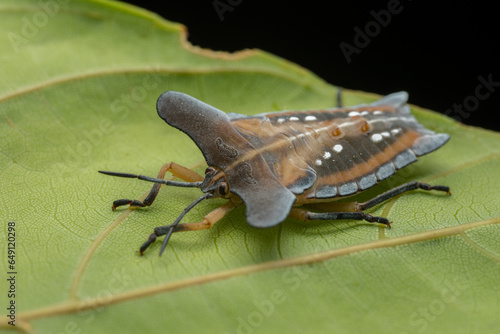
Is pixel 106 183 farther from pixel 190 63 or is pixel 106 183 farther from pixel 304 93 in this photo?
pixel 304 93

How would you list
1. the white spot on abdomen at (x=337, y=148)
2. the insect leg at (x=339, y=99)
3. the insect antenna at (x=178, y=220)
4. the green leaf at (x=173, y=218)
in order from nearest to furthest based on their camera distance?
the green leaf at (x=173, y=218) → the insect antenna at (x=178, y=220) → the white spot on abdomen at (x=337, y=148) → the insect leg at (x=339, y=99)

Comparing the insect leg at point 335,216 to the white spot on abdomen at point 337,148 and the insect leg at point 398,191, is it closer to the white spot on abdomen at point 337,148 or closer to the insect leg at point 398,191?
A: the insect leg at point 398,191

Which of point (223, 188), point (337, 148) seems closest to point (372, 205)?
point (337, 148)

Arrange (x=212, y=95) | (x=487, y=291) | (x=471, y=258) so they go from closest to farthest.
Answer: (x=487, y=291) → (x=471, y=258) → (x=212, y=95)

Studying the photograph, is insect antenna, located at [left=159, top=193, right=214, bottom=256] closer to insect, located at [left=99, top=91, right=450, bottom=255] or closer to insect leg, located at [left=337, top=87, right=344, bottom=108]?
insect, located at [left=99, top=91, right=450, bottom=255]

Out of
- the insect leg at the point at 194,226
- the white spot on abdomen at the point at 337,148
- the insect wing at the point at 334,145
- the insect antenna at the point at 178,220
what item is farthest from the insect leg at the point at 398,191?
the insect antenna at the point at 178,220

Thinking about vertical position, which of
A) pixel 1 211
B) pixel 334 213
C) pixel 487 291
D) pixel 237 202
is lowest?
pixel 1 211

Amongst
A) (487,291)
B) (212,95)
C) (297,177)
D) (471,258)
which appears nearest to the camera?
(487,291)

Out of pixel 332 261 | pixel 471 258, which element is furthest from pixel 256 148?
pixel 471 258

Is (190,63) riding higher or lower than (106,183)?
higher
